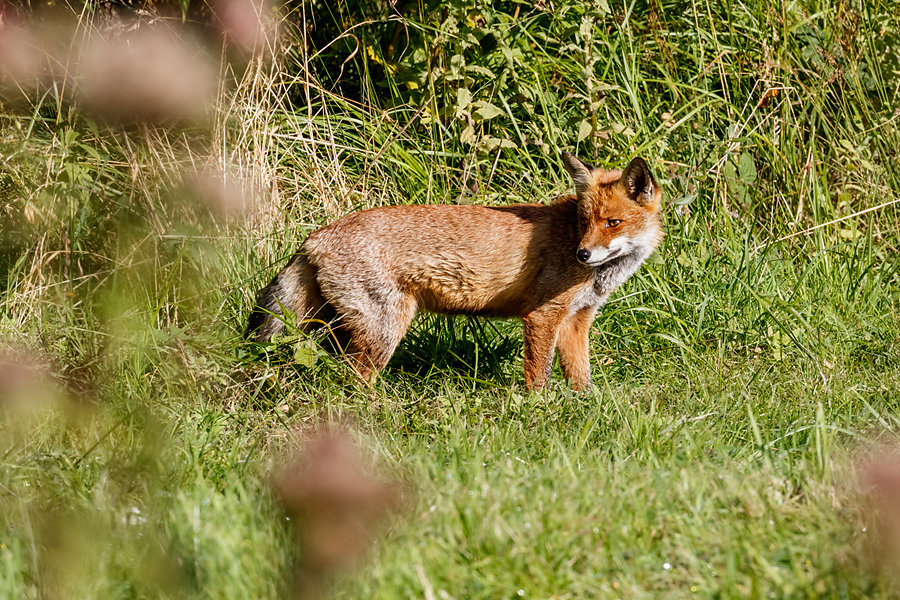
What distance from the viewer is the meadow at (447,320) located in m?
2.25

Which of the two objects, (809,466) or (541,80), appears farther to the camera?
(541,80)

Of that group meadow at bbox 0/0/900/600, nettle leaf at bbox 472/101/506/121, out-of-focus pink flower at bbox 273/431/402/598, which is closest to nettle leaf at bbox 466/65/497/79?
meadow at bbox 0/0/900/600

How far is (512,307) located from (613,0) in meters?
3.38

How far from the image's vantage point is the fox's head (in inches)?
221

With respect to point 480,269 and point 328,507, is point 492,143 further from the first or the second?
point 328,507

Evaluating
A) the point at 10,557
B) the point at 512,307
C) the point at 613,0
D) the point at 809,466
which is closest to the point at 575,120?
the point at 613,0

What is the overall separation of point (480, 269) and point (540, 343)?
590 millimetres

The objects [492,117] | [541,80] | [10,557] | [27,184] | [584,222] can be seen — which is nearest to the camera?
[10,557]

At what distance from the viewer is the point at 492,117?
6848 millimetres

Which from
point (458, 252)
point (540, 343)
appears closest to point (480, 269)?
point (458, 252)

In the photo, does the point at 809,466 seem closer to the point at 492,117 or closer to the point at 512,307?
the point at 512,307

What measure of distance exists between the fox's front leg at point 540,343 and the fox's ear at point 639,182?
34.6 inches

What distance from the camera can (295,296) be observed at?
5.69 m

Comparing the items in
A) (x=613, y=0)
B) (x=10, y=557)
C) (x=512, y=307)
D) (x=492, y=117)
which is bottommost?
(x=512, y=307)
